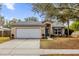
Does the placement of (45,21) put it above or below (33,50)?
above

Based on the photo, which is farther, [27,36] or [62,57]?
[27,36]

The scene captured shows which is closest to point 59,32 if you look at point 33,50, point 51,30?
point 51,30

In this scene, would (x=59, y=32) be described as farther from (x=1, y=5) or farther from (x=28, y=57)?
(x=1, y=5)

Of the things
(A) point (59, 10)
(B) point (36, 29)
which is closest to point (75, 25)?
(A) point (59, 10)

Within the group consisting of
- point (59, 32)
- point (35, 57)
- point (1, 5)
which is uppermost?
point (1, 5)

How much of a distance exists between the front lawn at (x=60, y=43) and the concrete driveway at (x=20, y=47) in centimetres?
27

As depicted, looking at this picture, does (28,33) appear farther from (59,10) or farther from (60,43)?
(59,10)

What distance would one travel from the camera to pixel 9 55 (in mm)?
11898

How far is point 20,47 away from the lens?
39.7 feet

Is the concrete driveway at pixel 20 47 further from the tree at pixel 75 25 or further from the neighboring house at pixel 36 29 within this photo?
the tree at pixel 75 25

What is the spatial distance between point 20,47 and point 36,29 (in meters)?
0.95

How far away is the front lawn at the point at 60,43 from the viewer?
476 inches

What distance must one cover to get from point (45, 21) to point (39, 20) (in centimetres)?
23

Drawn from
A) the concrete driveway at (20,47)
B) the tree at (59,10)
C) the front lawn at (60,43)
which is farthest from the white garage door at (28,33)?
the tree at (59,10)
